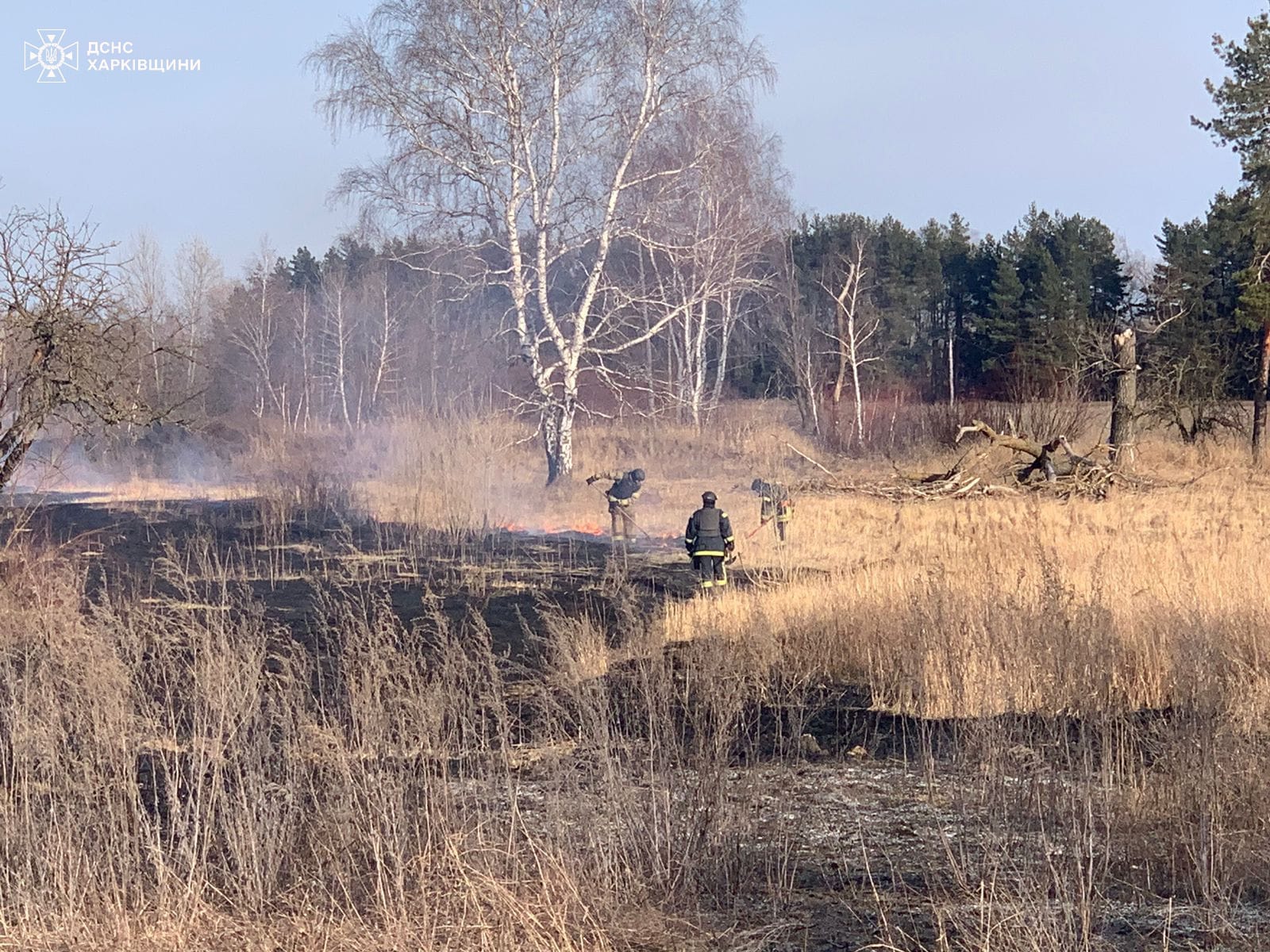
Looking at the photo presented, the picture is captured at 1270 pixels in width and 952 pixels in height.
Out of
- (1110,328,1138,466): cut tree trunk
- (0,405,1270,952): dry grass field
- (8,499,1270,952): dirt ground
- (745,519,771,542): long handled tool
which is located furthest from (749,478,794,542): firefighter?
(1110,328,1138,466): cut tree trunk

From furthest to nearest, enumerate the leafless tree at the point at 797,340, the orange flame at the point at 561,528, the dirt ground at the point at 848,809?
the leafless tree at the point at 797,340 < the orange flame at the point at 561,528 < the dirt ground at the point at 848,809

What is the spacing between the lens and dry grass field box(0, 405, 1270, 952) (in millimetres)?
3850

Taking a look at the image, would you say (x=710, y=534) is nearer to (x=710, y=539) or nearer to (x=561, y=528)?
(x=710, y=539)

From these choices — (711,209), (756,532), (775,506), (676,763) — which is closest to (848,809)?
(676,763)

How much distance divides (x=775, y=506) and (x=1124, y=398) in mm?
9558

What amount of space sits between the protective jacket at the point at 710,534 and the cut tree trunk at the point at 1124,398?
11.4 m

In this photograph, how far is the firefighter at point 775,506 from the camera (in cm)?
1404

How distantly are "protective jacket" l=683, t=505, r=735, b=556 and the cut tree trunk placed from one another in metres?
11.4

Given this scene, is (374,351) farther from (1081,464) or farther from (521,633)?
(521,633)

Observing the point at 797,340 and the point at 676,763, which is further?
the point at 797,340

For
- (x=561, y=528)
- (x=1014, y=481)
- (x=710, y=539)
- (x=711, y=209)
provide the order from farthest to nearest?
(x=711, y=209)
(x=1014, y=481)
(x=561, y=528)
(x=710, y=539)

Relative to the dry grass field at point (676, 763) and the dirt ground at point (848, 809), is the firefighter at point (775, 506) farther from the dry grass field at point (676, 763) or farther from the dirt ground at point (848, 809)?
the dry grass field at point (676, 763)

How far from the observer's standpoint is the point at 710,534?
11406 mm

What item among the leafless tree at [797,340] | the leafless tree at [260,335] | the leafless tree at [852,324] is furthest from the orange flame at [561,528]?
the leafless tree at [260,335]
